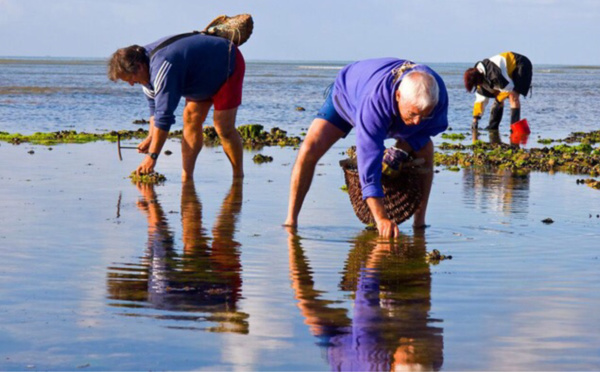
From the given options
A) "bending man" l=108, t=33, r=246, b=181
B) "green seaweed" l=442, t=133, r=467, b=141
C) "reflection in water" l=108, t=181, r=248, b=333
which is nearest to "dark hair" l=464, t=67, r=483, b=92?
"green seaweed" l=442, t=133, r=467, b=141

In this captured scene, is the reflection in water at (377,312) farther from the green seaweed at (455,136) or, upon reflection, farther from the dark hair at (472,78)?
the dark hair at (472,78)

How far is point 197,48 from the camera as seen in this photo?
926 cm

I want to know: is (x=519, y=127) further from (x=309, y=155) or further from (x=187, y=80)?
(x=309, y=155)

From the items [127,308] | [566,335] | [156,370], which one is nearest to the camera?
[156,370]

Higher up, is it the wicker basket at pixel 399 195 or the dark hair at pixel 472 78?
the dark hair at pixel 472 78

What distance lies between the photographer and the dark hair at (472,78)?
53.0ft

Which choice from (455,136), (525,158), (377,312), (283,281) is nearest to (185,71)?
(283,281)

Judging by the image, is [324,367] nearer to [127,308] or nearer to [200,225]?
[127,308]

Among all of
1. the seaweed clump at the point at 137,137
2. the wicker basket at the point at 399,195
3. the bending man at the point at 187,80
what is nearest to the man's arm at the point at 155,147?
the bending man at the point at 187,80

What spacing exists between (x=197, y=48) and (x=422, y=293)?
14.5ft

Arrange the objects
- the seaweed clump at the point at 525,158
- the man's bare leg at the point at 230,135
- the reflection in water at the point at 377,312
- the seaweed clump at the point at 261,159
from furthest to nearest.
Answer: the seaweed clump at the point at 261,159
the seaweed clump at the point at 525,158
the man's bare leg at the point at 230,135
the reflection in water at the point at 377,312

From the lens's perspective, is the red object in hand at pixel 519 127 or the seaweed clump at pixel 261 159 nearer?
the seaweed clump at pixel 261 159

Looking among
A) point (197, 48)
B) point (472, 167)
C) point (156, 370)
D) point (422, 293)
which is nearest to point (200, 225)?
point (197, 48)

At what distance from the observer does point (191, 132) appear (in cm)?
1016
